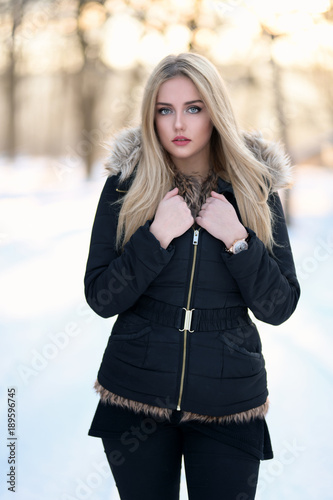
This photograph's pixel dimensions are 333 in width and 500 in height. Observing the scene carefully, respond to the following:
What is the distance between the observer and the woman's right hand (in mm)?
1405

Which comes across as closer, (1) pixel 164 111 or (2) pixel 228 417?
(2) pixel 228 417

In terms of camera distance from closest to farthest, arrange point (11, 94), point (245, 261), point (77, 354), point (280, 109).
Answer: point (245, 261), point (77, 354), point (280, 109), point (11, 94)

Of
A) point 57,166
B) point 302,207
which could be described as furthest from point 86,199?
point 302,207

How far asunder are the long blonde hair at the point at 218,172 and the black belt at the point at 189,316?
0.22 m

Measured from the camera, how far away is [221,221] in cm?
143

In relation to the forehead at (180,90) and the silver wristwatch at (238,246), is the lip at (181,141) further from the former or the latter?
the silver wristwatch at (238,246)

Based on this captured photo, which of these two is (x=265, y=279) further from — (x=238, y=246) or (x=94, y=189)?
(x=94, y=189)

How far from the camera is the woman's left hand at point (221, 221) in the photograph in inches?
55.7

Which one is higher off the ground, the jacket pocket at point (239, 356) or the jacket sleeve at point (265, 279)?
the jacket sleeve at point (265, 279)

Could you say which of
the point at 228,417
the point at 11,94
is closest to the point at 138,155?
the point at 228,417

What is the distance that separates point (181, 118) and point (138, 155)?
0.20 meters

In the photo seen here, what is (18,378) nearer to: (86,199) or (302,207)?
(86,199)

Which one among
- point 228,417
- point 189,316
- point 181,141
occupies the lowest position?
point 228,417

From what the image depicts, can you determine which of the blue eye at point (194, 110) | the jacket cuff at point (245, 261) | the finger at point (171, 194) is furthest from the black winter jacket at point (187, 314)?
the blue eye at point (194, 110)
